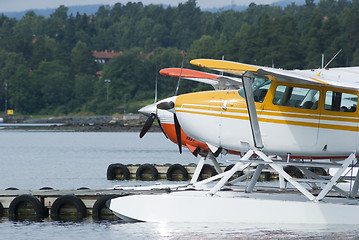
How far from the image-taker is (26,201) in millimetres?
17891

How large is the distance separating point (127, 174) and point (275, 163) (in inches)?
590

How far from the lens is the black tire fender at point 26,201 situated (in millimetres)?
17719

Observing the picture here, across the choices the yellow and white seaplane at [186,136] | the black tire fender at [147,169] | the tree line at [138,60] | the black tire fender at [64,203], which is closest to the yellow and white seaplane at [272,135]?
the black tire fender at [64,203]

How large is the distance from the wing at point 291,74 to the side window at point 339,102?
0.91ft

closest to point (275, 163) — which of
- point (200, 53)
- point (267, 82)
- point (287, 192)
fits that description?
point (267, 82)

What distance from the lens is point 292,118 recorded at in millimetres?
15273

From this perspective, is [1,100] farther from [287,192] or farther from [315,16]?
[287,192]

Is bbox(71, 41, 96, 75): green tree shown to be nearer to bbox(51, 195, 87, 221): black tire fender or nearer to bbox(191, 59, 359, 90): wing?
bbox(51, 195, 87, 221): black tire fender

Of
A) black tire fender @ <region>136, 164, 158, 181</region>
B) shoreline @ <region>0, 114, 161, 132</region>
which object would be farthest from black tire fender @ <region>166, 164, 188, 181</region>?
shoreline @ <region>0, 114, 161, 132</region>

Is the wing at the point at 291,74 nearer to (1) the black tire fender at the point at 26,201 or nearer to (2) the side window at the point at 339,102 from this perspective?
(2) the side window at the point at 339,102

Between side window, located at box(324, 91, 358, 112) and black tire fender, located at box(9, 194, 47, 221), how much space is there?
6959 millimetres

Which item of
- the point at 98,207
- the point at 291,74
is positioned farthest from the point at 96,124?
the point at 291,74

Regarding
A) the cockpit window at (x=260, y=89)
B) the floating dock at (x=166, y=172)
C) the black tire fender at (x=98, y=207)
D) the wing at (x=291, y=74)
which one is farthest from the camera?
the floating dock at (x=166, y=172)

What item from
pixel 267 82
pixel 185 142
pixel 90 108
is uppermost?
pixel 267 82
